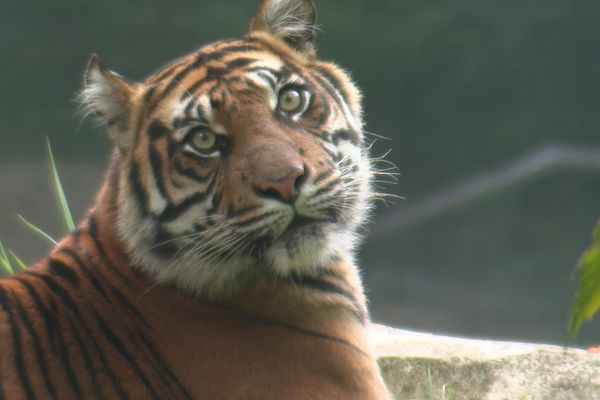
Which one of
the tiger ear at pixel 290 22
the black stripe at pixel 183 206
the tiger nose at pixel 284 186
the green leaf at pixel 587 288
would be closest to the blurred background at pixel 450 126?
the tiger ear at pixel 290 22

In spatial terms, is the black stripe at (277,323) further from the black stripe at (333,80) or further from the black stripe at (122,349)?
the black stripe at (333,80)

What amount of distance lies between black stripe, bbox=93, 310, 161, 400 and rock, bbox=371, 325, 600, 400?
4.01 ft

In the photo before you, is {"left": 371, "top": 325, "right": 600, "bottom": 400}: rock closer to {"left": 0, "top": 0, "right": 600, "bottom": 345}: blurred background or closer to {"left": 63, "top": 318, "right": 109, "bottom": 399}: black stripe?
{"left": 63, "top": 318, "right": 109, "bottom": 399}: black stripe

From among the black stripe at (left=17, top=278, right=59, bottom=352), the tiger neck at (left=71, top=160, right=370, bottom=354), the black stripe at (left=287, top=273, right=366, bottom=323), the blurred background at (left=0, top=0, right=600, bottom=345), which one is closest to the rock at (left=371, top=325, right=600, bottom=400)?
the black stripe at (left=287, top=273, right=366, bottom=323)

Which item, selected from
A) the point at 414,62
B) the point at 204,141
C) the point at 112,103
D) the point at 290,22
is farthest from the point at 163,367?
the point at 414,62

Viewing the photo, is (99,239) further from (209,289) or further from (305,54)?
(305,54)

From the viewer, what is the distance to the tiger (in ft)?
8.38

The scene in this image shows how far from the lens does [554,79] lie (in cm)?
960

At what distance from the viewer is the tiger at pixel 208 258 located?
2553 mm

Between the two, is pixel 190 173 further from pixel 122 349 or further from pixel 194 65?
pixel 122 349

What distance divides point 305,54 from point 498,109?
6800 mm

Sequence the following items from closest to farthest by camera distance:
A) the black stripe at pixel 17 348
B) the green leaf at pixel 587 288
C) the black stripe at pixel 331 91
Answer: the green leaf at pixel 587 288 → the black stripe at pixel 17 348 → the black stripe at pixel 331 91

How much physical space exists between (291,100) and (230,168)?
29 centimetres

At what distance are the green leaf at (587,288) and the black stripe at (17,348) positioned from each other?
1.48 metres
